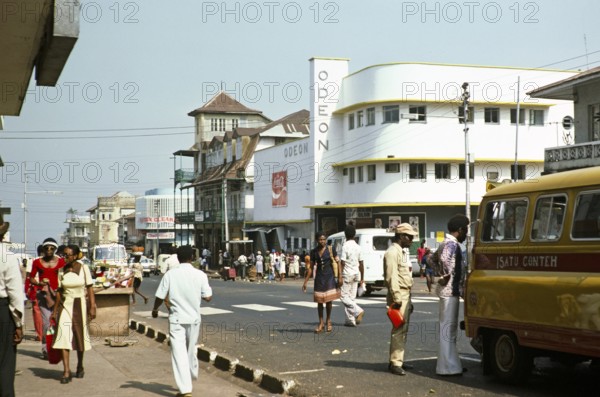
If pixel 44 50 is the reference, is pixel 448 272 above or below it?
below

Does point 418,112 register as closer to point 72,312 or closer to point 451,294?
point 451,294

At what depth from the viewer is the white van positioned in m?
27.8

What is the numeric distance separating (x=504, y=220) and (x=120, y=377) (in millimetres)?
5393

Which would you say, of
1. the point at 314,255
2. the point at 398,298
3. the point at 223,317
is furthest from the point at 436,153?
the point at 398,298

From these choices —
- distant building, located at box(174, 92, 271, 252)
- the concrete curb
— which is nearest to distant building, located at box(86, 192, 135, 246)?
distant building, located at box(174, 92, 271, 252)

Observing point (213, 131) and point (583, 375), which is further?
point (213, 131)

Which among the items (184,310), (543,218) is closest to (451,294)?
(543,218)

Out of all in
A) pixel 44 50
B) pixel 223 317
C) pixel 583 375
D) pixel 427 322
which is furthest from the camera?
pixel 223 317

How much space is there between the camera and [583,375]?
10.0m

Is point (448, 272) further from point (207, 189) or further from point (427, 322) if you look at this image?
point (207, 189)

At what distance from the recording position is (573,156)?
96.5 feet

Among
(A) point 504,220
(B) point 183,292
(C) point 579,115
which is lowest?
(B) point 183,292

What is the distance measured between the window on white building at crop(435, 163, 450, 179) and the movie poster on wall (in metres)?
14.5

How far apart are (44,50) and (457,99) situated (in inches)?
1751
